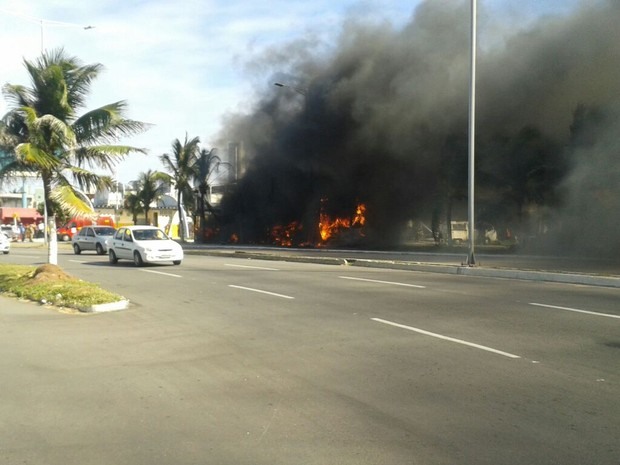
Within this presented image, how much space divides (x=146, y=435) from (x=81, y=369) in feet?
8.09

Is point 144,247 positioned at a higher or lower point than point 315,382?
higher

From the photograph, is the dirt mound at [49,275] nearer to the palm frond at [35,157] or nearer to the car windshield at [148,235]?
the palm frond at [35,157]

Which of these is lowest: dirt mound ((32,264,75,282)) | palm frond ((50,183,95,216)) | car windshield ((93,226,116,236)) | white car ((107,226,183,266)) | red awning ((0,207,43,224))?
dirt mound ((32,264,75,282))

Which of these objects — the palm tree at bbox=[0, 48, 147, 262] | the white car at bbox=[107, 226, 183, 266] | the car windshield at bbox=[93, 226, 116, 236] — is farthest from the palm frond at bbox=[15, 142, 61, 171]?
the car windshield at bbox=[93, 226, 116, 236]

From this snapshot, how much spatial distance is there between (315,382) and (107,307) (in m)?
6.15

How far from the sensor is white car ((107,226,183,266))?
20422mm

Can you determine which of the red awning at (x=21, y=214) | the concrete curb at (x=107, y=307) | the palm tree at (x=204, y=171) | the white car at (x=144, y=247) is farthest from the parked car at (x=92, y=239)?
the red awning at (x=21, y=214)

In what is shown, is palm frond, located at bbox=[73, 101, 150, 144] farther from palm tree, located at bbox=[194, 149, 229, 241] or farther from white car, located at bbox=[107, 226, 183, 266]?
palm tree, located at bbox=[194, 149, 229, 241]

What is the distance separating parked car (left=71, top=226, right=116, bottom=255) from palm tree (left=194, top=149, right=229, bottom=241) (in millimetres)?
17285

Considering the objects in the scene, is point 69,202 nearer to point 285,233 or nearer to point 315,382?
point 315,382

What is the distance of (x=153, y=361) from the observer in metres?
7.18

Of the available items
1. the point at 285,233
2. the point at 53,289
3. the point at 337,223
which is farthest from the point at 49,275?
the point at 285,233

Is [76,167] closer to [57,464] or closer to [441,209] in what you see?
[57,464]

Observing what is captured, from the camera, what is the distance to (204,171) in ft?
154
